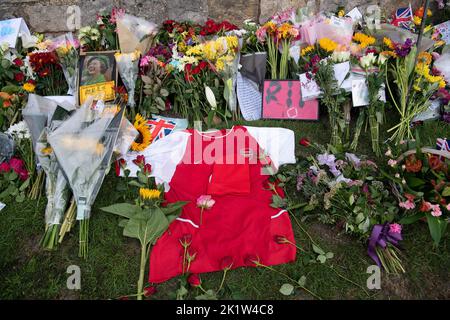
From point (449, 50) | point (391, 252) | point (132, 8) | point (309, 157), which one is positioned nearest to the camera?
point (391, 252)

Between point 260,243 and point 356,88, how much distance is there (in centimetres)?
147

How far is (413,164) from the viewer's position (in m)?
2.06

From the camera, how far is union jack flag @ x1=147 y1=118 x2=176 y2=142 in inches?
119

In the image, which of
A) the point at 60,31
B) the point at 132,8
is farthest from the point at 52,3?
the point at 132,8

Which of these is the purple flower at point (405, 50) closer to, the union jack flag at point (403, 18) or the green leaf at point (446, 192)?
the union jack flag at point (403, 18)

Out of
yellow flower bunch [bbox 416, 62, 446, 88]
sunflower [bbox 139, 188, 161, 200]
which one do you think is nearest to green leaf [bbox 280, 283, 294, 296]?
sunflower [bbox 139, 188, 161, 200]

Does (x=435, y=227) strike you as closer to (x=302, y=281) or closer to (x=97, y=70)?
(x=302, y=281)

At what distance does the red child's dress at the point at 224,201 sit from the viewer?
6.76ft

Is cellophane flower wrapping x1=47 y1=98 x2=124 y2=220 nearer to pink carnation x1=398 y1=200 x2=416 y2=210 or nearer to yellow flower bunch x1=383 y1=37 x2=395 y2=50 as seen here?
pink carnation x1=398 y1=200 x2=416 y2=210

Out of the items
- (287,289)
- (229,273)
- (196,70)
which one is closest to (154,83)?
(196,70)

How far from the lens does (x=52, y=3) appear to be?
13.5 feet

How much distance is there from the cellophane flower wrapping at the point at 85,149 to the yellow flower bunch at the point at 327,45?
175cm

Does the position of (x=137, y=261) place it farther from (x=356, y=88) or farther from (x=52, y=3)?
(x=52, y=3)

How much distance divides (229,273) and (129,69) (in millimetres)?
1957
